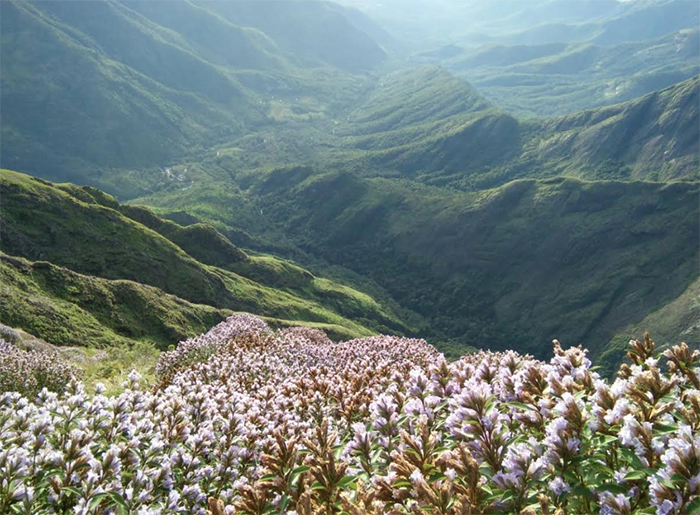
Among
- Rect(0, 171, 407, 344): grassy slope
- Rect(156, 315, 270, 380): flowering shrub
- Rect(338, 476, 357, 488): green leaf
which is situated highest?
Rect(338, 476, 357, 488): green leaf

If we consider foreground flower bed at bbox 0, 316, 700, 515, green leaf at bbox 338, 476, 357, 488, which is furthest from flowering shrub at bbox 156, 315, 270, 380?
green leaf at bbox 338, 476, 357, 488

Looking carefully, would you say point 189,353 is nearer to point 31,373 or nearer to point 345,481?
point 31,373

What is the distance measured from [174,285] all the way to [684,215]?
201m

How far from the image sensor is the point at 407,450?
4.19 meters

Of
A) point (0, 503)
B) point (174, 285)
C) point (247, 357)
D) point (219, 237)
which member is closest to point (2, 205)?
point (174, 285)

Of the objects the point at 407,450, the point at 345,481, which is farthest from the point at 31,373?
the point at 407,450

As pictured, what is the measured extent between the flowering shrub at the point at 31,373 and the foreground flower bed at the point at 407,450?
7.97 metres

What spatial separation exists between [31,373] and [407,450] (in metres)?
13.9

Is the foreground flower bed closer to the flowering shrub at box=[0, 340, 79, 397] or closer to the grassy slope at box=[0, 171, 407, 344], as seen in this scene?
the flowering shrub at box=[0, 340, 79, 397]

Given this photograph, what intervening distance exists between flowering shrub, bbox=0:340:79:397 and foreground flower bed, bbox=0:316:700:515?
797 cm

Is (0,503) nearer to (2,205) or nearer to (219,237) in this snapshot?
(2,205)

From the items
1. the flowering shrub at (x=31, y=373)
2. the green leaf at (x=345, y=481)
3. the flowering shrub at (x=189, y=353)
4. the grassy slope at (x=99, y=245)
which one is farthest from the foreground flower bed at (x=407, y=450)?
the grassy slope at (x=99, y=245)

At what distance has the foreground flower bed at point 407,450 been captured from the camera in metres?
3.49

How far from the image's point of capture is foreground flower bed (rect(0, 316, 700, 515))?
137 inches
